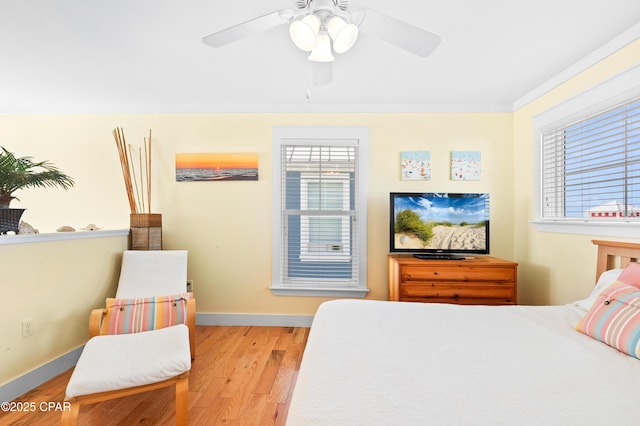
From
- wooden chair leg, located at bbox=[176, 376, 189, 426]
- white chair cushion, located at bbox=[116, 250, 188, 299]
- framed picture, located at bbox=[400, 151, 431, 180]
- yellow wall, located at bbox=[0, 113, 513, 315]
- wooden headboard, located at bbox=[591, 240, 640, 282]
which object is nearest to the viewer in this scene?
wooden chair leg, located at bbox=[176, 376, 189, 426]

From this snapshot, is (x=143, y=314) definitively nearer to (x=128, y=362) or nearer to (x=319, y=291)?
(x=128, y=362)

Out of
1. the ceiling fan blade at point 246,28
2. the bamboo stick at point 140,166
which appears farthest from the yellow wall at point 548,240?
the bamboo stick at point 140,166

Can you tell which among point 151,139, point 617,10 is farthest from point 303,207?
point 617,10

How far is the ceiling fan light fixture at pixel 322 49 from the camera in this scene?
1.50 metres

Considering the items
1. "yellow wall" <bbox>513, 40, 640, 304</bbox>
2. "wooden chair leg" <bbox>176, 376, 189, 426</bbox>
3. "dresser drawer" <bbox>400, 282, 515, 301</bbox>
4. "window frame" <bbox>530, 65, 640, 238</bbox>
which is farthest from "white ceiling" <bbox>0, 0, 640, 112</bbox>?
"wooden chair leg" <bbox>176, 376, 189, 426</bbox>

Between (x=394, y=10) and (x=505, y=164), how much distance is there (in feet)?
7.21

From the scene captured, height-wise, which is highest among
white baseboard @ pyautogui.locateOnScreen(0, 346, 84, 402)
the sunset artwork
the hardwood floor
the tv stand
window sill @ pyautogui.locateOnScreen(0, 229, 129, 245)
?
the sunset artwork

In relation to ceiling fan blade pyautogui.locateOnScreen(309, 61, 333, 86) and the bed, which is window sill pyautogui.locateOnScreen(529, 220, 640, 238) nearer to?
the bed

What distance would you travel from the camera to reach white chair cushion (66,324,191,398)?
5.01 ft

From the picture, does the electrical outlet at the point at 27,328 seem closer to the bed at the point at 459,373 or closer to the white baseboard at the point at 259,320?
the white baseboard at the point at 259,320

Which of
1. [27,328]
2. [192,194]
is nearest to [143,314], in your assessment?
[27,328]

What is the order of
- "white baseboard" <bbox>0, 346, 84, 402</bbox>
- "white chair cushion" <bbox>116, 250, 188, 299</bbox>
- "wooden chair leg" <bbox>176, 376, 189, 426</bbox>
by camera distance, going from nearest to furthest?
1. "wooden chair leg" <bbox>176, 376, 189, 426</bbox>
2. "white baseboard" <bbox>0, 346, 84, 402</bbox>
3. "white chair cushion" <bbox>116, 250, 188, 299</bbox>

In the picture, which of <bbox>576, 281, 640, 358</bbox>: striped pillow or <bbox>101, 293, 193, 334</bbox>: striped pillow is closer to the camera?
<bbox>576, 281, 640, 358</bbox>: striped pillow

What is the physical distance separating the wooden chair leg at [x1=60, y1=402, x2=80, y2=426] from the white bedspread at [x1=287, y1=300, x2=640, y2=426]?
1.25 m
